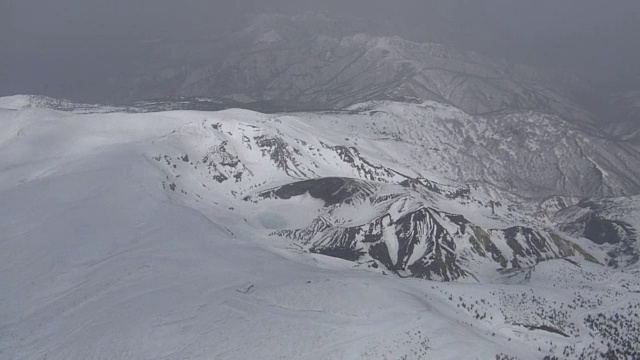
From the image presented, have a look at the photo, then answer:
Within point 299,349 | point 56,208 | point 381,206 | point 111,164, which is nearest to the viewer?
point 299,349

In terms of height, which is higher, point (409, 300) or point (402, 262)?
point (409, 300)

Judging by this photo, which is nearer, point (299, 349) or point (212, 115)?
point (299, 349)

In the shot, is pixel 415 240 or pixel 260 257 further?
pixel 415 240

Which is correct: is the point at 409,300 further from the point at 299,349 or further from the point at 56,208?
the point at 56,208

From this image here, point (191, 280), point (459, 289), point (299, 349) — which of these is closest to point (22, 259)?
point (191, 280)

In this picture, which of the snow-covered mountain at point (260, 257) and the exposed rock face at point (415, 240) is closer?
the snow-covered mountain at point (260, 257)

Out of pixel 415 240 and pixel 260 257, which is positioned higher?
pixel 260 257

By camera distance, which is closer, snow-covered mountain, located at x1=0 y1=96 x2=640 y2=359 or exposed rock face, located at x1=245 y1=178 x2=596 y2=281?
snow-covered mountain, located at x1=0 y1=96 x2=640 y2=359

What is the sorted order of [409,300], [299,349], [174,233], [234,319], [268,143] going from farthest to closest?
1. [268,143]
2. [174,233]
3. [409,300]
4. [234,319]
5. [299,349]
